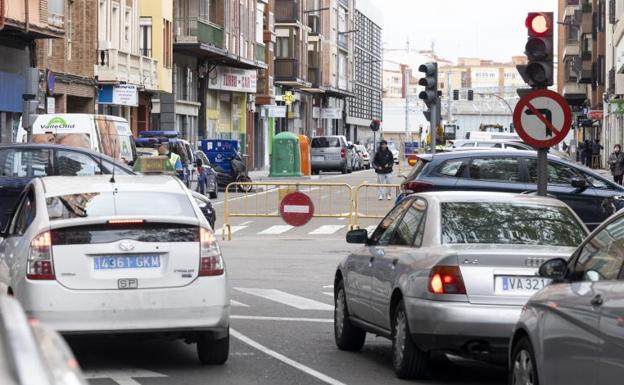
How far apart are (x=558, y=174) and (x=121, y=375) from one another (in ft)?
43.0

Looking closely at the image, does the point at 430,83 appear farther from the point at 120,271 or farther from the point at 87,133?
the point at 120,271

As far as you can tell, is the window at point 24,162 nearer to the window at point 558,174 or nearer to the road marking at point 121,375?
the window at point 558,174

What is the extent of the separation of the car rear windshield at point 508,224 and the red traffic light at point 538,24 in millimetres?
3787

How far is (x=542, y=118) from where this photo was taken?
15.0 meters

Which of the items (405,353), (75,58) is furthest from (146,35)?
(405,353)

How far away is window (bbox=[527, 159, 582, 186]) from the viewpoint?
74.2 feet

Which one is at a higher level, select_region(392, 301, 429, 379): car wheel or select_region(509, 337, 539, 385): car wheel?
select_region(509, 337, 539, 385): car wheel

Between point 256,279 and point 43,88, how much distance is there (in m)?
24.8

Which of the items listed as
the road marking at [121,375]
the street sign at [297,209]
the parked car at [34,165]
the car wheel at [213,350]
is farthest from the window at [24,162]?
the road marking at [121,375]

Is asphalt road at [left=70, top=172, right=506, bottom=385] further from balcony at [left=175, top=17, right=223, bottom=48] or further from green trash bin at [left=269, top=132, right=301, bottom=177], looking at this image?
balcony at [left=175, top=17, right=223, bottom=48]

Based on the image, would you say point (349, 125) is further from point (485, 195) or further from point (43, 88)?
point (485, 195)

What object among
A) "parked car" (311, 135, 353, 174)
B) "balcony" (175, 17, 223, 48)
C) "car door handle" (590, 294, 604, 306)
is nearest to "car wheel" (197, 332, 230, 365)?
"car door handle" (590, 294, 604, 306)

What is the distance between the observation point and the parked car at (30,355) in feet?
9.75

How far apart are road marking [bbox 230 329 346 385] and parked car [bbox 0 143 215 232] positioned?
29.4 feet
